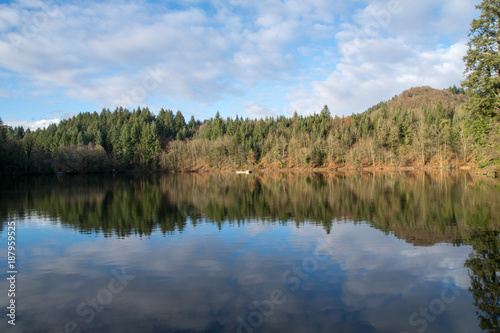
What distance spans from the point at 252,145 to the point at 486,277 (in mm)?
101721

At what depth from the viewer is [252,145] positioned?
112m

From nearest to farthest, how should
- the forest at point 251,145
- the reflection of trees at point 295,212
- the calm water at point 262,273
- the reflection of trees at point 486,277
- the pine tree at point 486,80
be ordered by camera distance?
the reflection of trees at point 486,277 → the calm water at point 262,273 → the reflection of trees at point 295,212 → the pine tree at point 486,80 → the forest at point 251,145

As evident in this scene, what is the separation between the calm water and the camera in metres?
8.52

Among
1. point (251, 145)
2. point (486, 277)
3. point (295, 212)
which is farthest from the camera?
point (251, 145)

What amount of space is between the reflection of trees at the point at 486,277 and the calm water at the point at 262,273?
4 cm

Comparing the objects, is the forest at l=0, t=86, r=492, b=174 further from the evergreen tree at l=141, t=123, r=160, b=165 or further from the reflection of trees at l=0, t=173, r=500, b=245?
the reflection of trees at l=0, t=173, r=500, b=245

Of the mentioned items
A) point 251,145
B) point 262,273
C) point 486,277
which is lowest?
point 262,273

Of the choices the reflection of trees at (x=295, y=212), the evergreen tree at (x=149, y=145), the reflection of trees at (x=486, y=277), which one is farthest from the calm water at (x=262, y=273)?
the evergreen tree at (x=149, y=145)

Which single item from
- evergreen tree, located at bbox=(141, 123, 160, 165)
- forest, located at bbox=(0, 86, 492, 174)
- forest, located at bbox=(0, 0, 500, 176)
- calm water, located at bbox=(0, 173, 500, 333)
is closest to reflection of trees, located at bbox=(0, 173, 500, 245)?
calm water, located at bbox=(0, 173, 500, 333)

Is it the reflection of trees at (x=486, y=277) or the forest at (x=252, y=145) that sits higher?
the forest at (x=252, y=145)

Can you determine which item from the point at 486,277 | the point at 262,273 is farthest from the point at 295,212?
the point at 486,277

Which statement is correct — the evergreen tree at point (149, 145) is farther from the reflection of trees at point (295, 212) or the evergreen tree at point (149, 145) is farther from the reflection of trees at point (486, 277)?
the reflection of trees at point (486, 277)

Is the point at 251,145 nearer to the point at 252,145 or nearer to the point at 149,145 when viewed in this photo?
the point at 252,145

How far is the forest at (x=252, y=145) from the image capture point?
87062 millimetres
